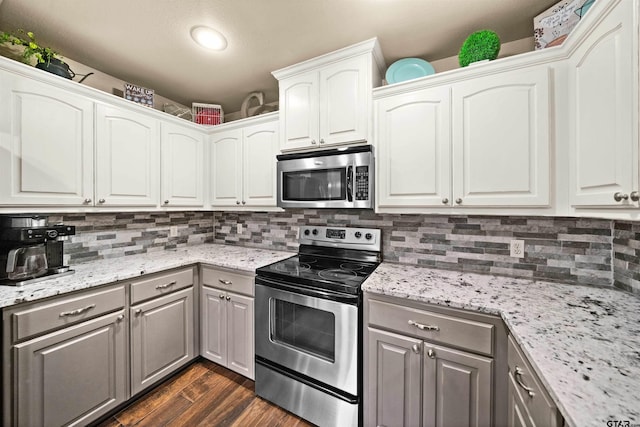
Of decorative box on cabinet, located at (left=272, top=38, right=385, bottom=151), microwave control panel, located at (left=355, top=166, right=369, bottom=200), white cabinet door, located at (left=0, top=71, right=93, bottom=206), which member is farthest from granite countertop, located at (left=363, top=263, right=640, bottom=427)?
white cabinet door, located at (left=0, top=71, right=93, bottom=206)

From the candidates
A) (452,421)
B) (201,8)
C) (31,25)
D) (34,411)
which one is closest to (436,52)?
(201,8)

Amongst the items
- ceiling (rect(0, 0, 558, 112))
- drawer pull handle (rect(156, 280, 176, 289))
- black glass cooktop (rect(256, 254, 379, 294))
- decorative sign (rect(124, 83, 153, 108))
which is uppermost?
ceiling (rect(0, 0, 558, 112))

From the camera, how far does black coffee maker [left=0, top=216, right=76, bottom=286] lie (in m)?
1.36

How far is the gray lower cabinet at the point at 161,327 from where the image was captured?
167 centimetres

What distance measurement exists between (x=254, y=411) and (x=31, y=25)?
112 inches

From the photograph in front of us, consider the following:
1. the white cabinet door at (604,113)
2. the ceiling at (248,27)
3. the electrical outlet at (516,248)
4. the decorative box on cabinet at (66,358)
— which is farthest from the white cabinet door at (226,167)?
the white cabinet door at (604,113)

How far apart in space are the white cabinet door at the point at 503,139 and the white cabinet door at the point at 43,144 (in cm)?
241

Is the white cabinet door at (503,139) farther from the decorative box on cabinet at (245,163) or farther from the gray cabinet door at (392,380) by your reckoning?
the decorative box on cabinet at (245,163)

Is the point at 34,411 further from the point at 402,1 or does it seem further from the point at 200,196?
the point at 402,1

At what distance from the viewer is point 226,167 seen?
2.43 meters

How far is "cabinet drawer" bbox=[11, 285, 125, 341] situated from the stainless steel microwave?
125cm

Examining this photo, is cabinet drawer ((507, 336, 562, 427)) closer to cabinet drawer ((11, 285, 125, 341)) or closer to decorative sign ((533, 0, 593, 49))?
decorative sign ((533, 0, 593, 49))

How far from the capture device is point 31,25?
5.05ft

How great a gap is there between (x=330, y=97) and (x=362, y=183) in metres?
0.69
